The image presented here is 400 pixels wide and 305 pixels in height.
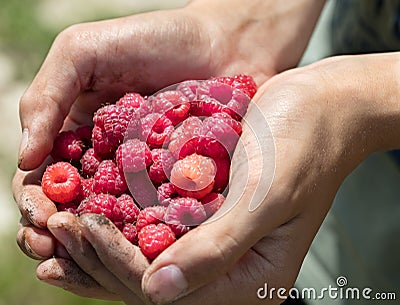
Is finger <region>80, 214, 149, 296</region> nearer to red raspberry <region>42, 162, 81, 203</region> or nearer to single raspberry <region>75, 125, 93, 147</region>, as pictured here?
red raspberry <region>42, 162, 81, 203</region>

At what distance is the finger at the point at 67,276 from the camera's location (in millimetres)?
1293

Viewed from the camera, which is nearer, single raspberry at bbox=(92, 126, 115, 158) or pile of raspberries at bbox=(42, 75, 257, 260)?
pile of raspberries at bbox=(42, 75, 257, 260)

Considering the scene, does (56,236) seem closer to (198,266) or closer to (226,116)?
(198,266)

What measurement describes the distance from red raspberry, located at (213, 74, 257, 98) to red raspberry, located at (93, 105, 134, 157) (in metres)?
0.26

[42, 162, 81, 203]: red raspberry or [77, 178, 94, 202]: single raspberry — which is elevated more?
[42, 162, 81, 203]: red raspberry

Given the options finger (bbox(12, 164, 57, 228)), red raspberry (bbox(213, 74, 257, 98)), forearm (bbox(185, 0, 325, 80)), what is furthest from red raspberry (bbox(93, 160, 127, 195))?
forearm (bbox(185, 0, 325, 80))

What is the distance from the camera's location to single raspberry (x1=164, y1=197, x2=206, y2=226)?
1.29 m

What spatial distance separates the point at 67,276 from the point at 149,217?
20cm

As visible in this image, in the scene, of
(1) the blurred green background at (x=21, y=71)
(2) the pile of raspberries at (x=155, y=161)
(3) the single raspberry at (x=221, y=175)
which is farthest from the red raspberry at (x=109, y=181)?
(1) the blurred green background at (x=21, y=71)

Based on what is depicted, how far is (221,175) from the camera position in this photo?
4.56 ft

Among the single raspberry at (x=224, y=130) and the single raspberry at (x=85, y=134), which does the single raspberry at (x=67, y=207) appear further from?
the single raspberry at (x=224, y=130)

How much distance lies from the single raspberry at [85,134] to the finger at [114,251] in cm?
41
